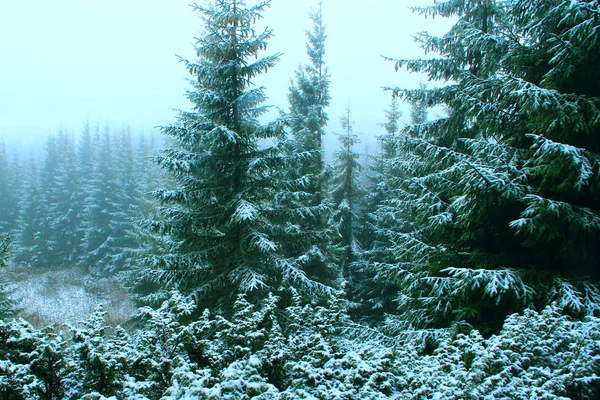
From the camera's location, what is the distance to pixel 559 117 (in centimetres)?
425

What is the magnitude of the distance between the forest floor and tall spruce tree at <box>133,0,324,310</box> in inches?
711

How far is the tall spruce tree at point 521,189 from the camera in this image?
4.26 meters

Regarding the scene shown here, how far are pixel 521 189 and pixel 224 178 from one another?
281 inches

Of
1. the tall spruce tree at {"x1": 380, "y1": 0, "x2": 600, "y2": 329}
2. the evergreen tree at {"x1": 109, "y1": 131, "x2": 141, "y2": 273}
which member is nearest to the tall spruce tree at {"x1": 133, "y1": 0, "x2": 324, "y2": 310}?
the tall spruce tree at {"x1": 380, "y1": 0, "x2": 600, "y2": 329}

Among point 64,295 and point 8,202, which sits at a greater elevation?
point 8,202

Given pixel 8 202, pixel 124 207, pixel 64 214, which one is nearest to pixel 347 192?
pixel 124 207

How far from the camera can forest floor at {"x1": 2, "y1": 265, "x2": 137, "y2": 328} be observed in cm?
2431

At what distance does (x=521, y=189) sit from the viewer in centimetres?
465

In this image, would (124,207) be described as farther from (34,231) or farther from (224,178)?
(224,178)

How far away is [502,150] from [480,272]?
239 centimetres

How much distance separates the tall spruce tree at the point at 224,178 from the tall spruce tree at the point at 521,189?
3854 millimetres

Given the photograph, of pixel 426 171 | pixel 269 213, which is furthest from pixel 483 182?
pixel 269 213

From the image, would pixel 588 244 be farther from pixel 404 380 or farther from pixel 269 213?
pixel 269 213

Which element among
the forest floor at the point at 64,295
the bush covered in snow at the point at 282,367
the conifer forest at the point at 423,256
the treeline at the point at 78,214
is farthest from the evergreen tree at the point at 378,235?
the treeline at the point at 78,214
